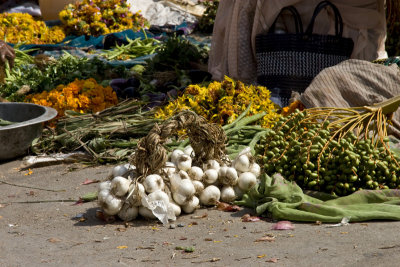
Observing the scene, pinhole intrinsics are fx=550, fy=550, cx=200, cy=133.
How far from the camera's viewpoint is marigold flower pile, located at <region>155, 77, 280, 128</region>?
4594 mm

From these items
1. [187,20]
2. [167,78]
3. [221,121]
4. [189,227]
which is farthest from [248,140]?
[187,20]

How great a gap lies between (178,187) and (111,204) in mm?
376

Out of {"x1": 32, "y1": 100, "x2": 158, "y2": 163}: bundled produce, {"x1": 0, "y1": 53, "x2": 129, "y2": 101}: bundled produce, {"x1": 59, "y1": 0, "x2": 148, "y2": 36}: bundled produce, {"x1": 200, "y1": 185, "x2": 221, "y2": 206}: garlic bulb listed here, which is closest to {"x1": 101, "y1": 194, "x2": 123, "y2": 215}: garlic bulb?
{"x1": 200, "y1": 185, "x2": 221, "y2": 206}: garlic bulb

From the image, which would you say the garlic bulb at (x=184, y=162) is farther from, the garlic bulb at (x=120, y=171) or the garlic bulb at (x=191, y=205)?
the garlic bulb at (x=120, y=171)

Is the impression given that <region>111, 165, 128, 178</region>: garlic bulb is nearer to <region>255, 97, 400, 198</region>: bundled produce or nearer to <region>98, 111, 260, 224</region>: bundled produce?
<region>98, 111, 260, 224</region>: bundled produce

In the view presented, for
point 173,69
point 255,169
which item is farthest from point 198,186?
point 173,69

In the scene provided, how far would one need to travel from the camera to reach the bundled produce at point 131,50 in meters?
7.75

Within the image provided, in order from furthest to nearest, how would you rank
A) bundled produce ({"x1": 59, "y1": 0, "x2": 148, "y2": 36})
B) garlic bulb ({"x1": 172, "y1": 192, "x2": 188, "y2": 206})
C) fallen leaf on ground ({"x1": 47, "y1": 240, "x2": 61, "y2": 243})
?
bundled produce ({"x1": 59, "y1": 0, "x2": 148, "y2": 36}) < garlic bulb ({"x1": 172, "y1": 192, "x2": 188, "y2": 206}) < fallen leaf on ground ({"x1": 47, "y1": 240, "x2": 61, "y2": 243})

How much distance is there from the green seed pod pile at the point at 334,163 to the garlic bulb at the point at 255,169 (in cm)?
6

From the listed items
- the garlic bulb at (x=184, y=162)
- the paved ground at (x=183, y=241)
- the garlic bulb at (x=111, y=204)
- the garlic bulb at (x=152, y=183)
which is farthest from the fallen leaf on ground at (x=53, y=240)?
the garlic bulb at (x=184, y=162)

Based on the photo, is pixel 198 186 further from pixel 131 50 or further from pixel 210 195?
pixel 131 50

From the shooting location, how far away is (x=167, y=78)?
6.11 meters

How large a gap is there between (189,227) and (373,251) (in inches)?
38.6

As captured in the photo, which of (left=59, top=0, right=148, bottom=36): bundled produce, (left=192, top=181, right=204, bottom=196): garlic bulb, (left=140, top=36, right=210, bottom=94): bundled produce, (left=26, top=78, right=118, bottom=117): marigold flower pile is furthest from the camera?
(left=59, top=0, right=148, bottom=36): bundled produce
